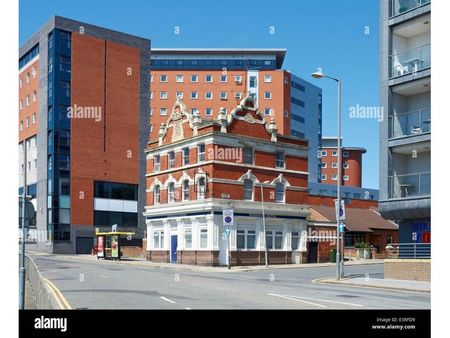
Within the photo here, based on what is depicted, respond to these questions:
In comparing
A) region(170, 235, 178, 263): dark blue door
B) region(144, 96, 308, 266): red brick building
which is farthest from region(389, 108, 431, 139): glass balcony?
region(170, 235, 178, 263): dark blue door

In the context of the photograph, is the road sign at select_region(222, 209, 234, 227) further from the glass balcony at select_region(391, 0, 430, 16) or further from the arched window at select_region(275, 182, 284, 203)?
the glass balcony at select_region(391, 0, 430, 16)

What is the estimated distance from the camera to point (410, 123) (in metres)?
24.0

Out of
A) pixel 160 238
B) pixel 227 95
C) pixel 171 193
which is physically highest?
pixel 227 95

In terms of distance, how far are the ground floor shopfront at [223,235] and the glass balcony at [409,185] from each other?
59.4 ft

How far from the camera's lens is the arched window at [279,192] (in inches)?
1929

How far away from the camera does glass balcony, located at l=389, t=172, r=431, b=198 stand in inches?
933

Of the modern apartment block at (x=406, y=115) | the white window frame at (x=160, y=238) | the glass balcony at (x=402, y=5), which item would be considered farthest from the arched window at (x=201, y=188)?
the glass balcony at (x=402, y=5)

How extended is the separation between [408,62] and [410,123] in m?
2.40

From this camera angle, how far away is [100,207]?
55.8 metres

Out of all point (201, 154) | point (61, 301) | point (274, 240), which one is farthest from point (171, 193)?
point (61, 301)

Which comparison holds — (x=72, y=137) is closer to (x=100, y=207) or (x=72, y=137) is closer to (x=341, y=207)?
(x=341, y=207)

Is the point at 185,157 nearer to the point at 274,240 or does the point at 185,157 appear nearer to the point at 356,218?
the point at 274,240

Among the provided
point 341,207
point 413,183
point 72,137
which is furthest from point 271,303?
point 72,137
